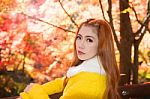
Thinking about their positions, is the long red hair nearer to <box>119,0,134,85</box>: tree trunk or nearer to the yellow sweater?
the yellow sweater

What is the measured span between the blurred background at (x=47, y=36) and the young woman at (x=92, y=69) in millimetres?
2615

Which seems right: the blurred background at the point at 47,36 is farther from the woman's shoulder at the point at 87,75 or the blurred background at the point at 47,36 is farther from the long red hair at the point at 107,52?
the woman's shoulder at the point at 87,75

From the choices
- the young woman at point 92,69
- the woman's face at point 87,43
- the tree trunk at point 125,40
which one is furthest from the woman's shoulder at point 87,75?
the tree trunk at point 125,40

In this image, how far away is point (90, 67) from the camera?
2082mm

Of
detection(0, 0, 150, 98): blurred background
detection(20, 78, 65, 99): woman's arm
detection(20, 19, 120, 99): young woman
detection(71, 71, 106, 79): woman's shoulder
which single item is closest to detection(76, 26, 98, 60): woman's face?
detection(20, 19, 120, 99): young woman

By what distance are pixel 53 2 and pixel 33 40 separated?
85 cm

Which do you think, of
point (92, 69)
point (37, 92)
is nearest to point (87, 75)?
point (92, 69)

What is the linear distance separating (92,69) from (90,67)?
0.02 m

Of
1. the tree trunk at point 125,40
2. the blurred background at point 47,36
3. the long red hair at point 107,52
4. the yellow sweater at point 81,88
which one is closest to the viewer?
the yellow sweater at point 81,88

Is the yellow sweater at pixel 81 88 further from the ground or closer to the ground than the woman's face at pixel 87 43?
closer to the ground

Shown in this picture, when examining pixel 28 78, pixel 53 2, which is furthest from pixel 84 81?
pixel 28 78

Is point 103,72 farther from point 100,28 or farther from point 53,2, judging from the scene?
point 53,2

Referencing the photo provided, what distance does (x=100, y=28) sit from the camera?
212 centimetres

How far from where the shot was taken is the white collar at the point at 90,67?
2078 millimetres
